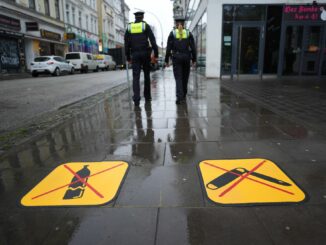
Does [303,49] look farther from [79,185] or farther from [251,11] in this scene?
[79,185]

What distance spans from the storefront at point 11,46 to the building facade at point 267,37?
1761 cm

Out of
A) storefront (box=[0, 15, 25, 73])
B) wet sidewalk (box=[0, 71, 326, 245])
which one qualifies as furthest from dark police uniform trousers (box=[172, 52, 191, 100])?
storefront (box=[0, 15, 25, 73])

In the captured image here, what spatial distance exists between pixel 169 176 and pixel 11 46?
86.2ft

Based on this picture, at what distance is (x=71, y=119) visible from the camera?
5.67 meters

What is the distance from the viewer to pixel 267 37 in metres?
14.3

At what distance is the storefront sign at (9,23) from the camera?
22834mm

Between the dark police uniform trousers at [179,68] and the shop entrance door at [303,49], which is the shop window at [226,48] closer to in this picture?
the shop entrance door at [303,49]

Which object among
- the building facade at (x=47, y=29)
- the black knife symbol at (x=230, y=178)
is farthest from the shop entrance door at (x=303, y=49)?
the black knife symbol at (x=230, y=178)

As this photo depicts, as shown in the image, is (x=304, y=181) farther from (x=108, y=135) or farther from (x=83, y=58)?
(x=83, y=58)

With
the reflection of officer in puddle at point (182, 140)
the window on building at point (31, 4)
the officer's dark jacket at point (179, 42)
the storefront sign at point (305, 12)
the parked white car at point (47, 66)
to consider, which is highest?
the window on building at point (31, 4)

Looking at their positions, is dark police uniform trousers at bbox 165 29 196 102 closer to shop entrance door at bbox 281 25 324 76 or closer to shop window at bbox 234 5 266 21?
shop window at bbox 234 5 266 21

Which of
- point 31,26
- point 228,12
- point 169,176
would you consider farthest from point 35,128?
point 31,26

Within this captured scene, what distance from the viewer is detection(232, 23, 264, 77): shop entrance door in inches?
552

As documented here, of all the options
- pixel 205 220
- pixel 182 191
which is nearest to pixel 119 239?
pixel 205 220
